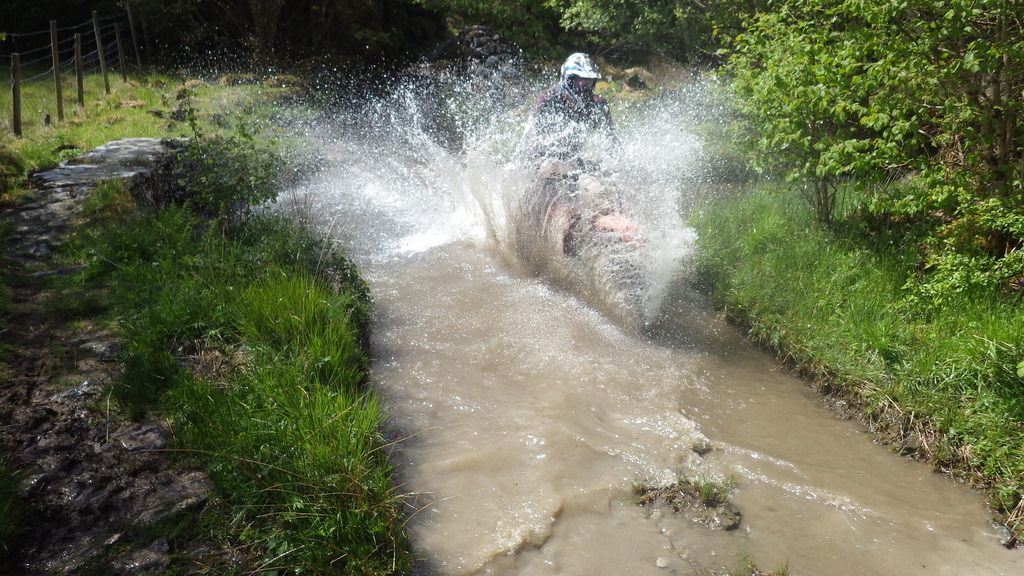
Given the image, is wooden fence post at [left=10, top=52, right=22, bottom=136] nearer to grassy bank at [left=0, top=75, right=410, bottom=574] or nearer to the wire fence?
grassy bank at [left=0, top=75, right=410, bottom=574]

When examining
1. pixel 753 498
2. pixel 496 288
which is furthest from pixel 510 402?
pixel 496 288

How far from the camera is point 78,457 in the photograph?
3.48m

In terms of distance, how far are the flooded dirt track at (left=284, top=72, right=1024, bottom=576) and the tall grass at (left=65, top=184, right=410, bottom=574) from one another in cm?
45

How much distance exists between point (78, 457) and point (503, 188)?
593 cm

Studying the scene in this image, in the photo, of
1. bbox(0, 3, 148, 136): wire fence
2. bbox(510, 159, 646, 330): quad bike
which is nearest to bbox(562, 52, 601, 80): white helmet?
bbox(510, 159, 646, 330): quad bike

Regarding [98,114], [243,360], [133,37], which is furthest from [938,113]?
[133,37]

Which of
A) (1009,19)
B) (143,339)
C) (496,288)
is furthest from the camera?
(496,288)

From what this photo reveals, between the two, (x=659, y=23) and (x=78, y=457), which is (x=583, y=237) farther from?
(x=659, y=23)

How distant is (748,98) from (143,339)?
223 inches

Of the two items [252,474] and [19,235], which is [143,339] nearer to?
[252,474]

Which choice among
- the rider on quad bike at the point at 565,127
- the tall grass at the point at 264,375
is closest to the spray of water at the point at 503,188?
the rider on quad bike at the point at 565,127

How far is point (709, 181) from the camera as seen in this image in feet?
29.6

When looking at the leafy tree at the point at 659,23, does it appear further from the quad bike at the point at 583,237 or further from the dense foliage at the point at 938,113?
the dense foliage at the point at 938,113

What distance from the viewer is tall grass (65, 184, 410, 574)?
126 inches
